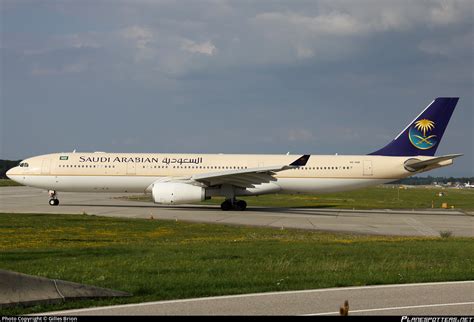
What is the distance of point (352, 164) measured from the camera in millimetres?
37250

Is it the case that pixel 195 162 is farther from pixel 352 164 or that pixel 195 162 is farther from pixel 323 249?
pixel 323 249

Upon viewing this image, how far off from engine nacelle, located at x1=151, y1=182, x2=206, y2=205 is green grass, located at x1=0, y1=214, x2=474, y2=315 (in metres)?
12.7

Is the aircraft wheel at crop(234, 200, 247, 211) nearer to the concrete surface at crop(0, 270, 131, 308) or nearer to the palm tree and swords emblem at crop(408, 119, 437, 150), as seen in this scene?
the palm tree and swords emblem at crop(408, 119, 437, 150)

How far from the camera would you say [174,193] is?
108 ft

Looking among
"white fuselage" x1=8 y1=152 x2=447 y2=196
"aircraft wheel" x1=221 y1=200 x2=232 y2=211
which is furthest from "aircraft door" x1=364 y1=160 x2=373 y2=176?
"aircraft wheel" x1=221 y1=200 x2=232 y2=211

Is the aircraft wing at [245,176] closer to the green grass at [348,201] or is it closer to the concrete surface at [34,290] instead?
the green grass at [348,201]

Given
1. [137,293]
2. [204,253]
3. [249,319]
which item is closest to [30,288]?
[137,293]

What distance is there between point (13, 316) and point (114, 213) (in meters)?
24.6

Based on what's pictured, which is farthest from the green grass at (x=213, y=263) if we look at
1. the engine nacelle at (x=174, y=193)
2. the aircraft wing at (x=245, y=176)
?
the aircraft wing at (x=245, y=176)

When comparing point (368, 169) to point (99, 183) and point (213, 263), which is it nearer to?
point (99, 183)

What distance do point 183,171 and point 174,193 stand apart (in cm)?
368

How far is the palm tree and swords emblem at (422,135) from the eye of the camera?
3725 centimetres

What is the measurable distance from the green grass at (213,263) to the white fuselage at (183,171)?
15.7m

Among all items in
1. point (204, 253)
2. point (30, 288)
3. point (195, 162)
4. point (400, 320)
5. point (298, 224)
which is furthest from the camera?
→ point (195, 162)
